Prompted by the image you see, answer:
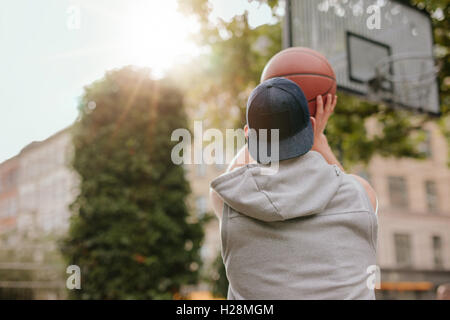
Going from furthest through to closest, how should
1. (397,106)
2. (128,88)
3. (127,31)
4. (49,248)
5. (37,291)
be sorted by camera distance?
(49,248), (37,291), (128,88), (397,106), (127,31)

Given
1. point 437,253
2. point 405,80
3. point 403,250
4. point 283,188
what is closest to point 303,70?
point 283,188

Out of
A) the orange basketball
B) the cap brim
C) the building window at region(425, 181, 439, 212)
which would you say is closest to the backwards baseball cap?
the cap brim

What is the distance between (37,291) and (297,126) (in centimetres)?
865

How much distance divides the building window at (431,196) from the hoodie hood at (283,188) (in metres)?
27.8

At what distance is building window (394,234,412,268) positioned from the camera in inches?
977

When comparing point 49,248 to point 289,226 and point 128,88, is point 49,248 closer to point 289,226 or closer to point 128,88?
point 128,88

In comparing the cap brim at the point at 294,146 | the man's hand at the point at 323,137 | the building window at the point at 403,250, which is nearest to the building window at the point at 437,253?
the building window at the point at 403,250

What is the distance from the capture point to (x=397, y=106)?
676 centimetres

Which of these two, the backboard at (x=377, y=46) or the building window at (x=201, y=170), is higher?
the building window at (x=201, y=170)

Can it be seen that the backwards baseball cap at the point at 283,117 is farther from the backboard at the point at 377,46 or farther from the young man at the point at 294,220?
the backboard at the point at 377,46

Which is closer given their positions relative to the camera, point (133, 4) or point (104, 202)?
point (133, 4)

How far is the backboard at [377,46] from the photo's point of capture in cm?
570

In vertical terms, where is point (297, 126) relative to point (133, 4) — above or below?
below

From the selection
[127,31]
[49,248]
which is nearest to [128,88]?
[127,31]
